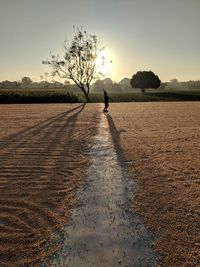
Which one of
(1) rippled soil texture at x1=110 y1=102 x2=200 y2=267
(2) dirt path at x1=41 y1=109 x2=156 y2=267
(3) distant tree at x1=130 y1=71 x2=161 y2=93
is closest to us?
(2) dirt path at x1=41 y1=109 x2=156 y2=267

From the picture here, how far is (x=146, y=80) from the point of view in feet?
277

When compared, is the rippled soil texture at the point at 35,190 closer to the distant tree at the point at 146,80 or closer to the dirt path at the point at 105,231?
the dirt path at the point at 105,231

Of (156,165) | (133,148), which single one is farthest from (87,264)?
(133,148)

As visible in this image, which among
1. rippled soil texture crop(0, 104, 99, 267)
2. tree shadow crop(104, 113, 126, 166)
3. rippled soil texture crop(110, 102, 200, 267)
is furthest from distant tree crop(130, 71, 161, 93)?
rippled soil texture crop(0, 104, 99, 267)

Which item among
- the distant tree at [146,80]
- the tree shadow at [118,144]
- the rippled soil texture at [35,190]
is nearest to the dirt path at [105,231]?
the rippled soil texture at [35,190]

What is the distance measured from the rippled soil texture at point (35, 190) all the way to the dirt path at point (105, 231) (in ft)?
0.82

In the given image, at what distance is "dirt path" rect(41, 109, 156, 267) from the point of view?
3.92 m

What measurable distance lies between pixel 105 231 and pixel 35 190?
2307mm

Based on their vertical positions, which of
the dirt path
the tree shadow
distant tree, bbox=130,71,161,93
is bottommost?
the dirt path

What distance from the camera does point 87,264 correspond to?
149 inches

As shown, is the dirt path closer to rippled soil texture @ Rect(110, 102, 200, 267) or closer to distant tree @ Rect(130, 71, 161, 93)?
rippled soil texture @ Rect(110, 102, 200, 267)

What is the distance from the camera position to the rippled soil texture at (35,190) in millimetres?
4273

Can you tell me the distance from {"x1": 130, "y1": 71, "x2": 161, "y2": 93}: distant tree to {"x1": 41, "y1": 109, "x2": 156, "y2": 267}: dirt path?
79231 millimetres

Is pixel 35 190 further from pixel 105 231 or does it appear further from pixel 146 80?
pixel 146 80
